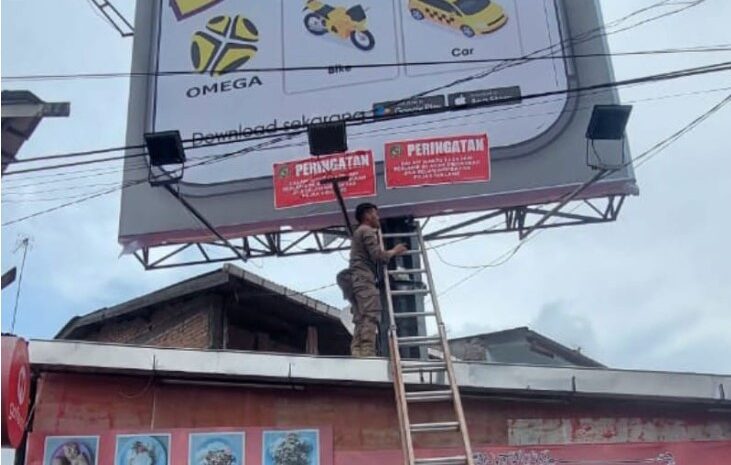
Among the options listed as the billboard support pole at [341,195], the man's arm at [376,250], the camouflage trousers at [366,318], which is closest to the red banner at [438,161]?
the billboard support pole at [341,195]

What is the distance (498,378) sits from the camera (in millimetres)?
6285

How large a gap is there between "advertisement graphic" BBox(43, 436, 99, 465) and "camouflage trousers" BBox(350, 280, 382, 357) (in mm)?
2438

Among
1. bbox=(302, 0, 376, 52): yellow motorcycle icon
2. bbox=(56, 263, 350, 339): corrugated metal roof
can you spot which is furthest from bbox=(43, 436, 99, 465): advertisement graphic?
bbox=(302, 0, 376, 52): yellow motorcycle icon

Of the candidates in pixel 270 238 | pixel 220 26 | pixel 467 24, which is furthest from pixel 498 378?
pixel 220 26

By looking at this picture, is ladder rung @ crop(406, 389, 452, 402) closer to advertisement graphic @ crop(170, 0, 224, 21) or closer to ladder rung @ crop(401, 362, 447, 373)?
ladder rung @ crop(401, 362, 447, 373)

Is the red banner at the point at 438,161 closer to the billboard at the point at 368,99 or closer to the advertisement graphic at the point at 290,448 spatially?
the billboard at the point at 368,99

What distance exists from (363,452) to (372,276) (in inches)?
75.4

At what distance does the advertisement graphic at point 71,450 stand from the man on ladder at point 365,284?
2445 mm

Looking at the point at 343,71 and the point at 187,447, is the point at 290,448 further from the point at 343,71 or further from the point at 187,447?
the point at 343,71

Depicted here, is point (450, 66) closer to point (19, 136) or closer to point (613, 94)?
point (613, 94)

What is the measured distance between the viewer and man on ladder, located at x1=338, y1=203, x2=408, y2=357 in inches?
289

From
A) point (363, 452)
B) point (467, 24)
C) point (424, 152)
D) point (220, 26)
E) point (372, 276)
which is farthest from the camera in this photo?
point (220, 26)

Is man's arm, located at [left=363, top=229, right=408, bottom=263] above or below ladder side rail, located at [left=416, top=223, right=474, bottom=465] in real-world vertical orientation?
above

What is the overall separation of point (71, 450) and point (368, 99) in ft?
18.7
